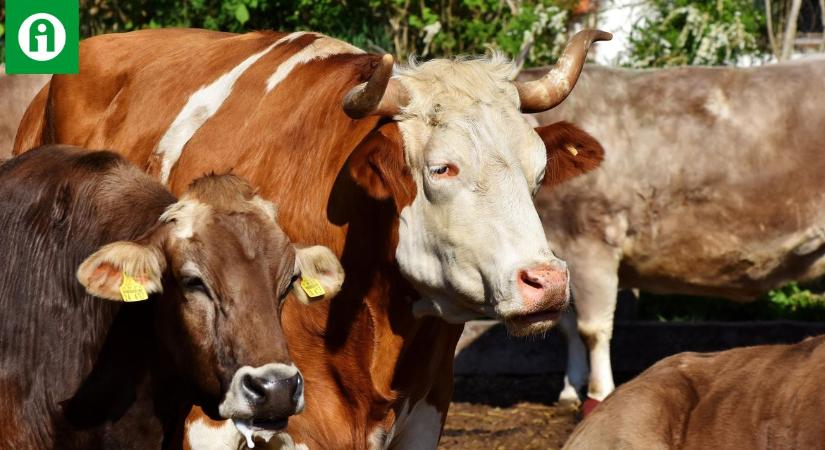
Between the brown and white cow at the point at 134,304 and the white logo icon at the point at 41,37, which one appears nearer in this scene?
Result: the brown and white cow at the point at 134,304

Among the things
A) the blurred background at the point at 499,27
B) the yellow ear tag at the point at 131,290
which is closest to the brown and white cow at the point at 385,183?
the yellow ear tag at the point at 131,290

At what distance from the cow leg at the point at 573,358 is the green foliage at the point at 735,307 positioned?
1748mm

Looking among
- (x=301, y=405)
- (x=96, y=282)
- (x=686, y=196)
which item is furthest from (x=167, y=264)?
(x=686, y=196)

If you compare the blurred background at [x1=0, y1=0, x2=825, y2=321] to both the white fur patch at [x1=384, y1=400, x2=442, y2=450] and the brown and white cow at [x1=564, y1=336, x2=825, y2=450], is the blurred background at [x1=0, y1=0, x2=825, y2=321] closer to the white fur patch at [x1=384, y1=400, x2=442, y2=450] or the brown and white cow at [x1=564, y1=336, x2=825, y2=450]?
the brown and white cow at [x1=564, y1=336, x2=825, y2=450]

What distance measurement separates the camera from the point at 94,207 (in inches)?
198

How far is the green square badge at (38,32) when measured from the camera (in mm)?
10898

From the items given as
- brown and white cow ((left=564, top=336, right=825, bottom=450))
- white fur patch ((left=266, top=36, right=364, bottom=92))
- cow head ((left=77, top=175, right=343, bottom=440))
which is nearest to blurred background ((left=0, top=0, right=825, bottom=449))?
brown and white cow ((left=564, top=336, right=825, bottom=450))

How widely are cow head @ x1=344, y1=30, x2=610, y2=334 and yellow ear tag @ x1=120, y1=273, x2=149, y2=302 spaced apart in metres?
1.16

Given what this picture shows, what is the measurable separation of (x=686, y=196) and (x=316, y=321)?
13.4ft

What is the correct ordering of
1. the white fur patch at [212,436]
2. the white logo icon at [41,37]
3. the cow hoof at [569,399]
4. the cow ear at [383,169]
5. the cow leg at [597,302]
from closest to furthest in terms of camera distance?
the cow ear at [383,169], the white fur patch at [212,436], the cow leg at [597,302], the cow hoof at [569,399], the white logo icon at [41,37]

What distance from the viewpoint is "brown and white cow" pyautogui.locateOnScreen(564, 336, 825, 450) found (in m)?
5.89

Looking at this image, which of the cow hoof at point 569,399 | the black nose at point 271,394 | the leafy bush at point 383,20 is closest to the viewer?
the black nose at point 271,394

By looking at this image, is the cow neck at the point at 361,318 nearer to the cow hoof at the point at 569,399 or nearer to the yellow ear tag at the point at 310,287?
the yellow ear tag at the point at 310,287

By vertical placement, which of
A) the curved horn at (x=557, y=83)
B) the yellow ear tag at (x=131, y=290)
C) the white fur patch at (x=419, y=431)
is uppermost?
the curved horn at (x=557, y=83)
